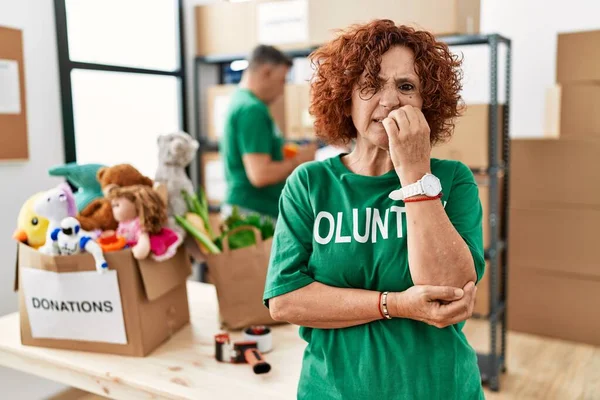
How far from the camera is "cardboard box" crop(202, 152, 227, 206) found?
12.8ft

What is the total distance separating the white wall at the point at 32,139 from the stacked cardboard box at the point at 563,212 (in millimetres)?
2441

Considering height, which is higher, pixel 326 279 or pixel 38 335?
pixel 326 279

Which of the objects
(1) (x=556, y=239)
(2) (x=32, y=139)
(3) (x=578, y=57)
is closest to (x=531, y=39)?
(3) (x=578, y=57)

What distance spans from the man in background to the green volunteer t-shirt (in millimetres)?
1418

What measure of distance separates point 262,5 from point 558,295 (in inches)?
96.4

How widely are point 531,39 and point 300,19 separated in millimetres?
1536

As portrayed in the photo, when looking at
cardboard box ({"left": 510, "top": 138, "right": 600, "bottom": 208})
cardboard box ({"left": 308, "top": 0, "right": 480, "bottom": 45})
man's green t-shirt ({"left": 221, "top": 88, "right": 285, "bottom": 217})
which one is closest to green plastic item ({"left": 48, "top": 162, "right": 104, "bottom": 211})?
man's green t-shirt ({"left": 221, "top": 88, "right": 285, "bottom": 217})

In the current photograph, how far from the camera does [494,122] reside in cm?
265

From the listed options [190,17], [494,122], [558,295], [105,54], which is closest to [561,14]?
[494,122]

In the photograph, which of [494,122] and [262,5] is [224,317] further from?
[262,5]

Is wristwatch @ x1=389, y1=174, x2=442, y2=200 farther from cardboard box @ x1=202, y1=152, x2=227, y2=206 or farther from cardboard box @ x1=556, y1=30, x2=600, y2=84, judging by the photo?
cardboard box @ x1=202, y1=152, x2=227, y2=206

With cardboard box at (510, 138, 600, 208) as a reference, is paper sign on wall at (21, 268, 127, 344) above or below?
below

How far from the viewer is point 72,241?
5.17 ft

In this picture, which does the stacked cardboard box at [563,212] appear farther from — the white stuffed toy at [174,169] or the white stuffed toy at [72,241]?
the white stuffed toy at [72,241]
